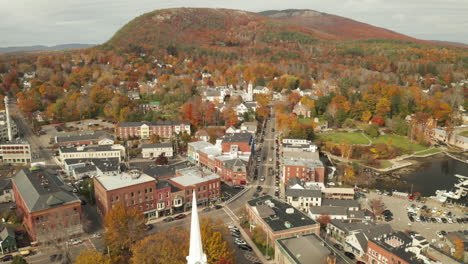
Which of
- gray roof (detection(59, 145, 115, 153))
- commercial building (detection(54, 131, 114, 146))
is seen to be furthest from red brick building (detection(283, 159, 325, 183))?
commercial building (detection(54, 131, 114, 146))

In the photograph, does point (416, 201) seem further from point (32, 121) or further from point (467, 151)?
point (32, 121)

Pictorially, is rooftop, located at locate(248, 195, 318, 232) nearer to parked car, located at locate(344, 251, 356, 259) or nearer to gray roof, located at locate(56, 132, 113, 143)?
parked car, located at locate(344, 251, 356, 259)

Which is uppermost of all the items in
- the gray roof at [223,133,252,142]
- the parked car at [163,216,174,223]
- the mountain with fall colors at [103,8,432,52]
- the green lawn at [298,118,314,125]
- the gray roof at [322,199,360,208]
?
the mountain with fall colors at [103,8,432,52]

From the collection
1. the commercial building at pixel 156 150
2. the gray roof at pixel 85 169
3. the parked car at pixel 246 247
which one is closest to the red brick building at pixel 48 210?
the gray roof at pixel 85 169

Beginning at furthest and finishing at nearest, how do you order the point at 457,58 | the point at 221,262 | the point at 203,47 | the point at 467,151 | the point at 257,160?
the point at 203,47 → the point at 457,58 → the point at 467,151 → the point at 257,160 → the point at 221,262

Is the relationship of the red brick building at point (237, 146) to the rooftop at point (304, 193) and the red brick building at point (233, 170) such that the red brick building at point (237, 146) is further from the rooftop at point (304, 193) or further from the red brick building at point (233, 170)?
the rooftop at point (304, 193)

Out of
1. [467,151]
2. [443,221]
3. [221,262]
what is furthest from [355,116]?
[221,262]
